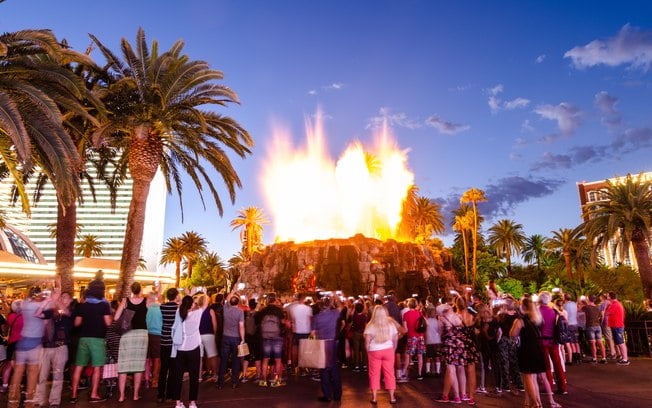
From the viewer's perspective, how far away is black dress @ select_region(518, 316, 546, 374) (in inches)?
276

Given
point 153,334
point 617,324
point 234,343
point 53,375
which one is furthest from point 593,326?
point 53,375

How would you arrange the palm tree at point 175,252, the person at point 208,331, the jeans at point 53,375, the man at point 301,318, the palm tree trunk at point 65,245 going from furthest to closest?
1. the palm tree at point 175,252
2. the palm tree trunk at point 65,245
3. the man at point 301,318
4. the person at point 208,331
5. the jeans at point 53,375

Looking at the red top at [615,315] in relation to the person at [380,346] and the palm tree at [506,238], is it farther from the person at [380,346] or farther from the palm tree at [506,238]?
the palm tree at [506,238]

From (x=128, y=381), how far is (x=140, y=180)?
25.1 feet

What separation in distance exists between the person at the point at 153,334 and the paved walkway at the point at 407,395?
25.0 inches

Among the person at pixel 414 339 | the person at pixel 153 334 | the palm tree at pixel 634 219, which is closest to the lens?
the person at pixel 153 334

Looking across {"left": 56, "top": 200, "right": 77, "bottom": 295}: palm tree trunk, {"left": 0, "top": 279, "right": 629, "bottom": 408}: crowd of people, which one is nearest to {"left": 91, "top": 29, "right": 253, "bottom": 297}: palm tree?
{"left": 56, "top": 200, "right": 77, "bottom": 295}: palm tree trunk

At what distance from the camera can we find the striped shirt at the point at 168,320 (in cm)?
803

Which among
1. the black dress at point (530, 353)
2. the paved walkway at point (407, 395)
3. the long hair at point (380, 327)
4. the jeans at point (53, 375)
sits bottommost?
the paved walkway at point (407, 395)

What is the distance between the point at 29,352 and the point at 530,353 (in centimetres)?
838

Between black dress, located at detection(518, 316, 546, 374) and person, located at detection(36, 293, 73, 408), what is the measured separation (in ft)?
26.3

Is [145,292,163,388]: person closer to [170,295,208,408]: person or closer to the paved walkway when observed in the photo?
the paved walkway

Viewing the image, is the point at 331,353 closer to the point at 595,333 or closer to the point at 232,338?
the point at 232,338

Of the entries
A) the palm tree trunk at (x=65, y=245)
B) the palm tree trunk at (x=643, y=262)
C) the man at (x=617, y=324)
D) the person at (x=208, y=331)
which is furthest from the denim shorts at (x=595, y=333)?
the palm tree trunk at (x=65, y=245)
